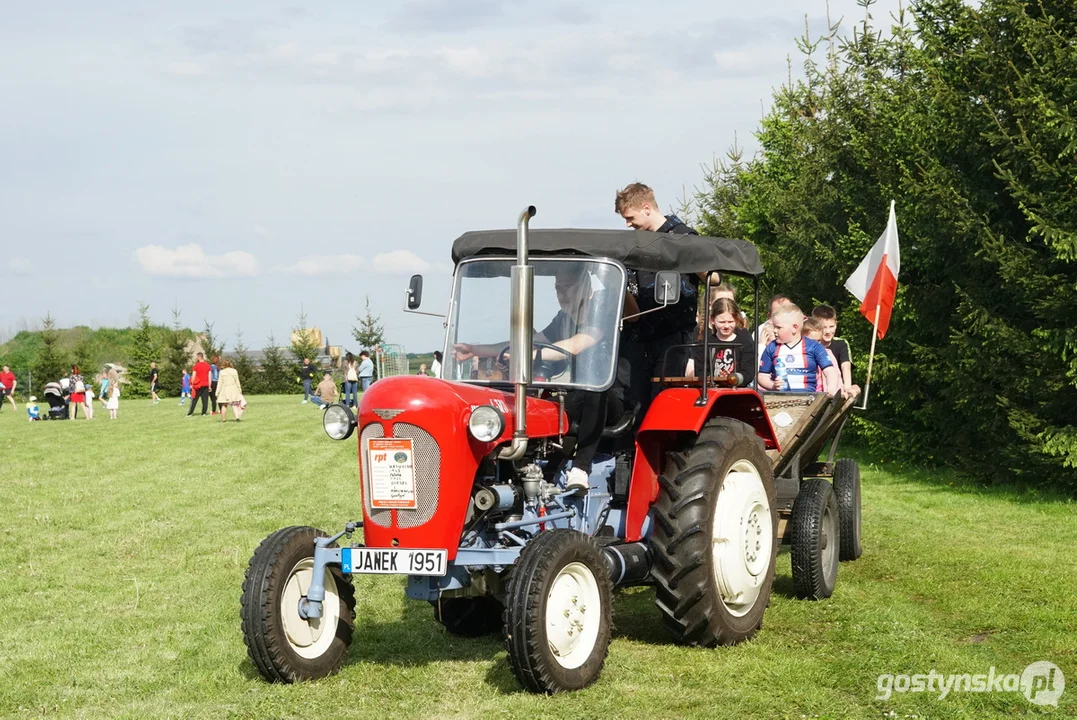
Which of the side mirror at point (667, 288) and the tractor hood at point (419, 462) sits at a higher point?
the side mirror at point (667, 288)

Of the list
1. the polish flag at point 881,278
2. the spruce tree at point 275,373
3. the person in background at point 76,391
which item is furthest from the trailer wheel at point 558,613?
the spruce tree at point 275,373

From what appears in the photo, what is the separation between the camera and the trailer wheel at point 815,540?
748 centimetres

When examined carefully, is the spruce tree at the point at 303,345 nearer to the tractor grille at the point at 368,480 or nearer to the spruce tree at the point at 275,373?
the spruce tree at the point at 275,373

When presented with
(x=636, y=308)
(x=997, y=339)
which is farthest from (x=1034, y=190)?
(x=636, y=308)

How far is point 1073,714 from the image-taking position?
4.94m

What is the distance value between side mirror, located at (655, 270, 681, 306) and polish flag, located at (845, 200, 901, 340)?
5.88m

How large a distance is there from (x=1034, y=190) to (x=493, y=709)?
380 inches

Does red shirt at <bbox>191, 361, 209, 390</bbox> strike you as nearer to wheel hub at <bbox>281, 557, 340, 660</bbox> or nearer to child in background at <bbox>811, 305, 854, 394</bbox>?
child in background at <bbox>811, 305, 854, 394</bbox>

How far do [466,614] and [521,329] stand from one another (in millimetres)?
2184

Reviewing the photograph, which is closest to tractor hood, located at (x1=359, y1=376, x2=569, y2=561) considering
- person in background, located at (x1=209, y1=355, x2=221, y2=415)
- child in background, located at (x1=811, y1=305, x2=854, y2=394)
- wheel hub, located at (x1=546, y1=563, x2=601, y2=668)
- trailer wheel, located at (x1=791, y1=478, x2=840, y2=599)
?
wheel hub, located at (x1=546, y1=563, x2=601, y2=668)

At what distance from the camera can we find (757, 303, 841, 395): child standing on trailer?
30.7ft

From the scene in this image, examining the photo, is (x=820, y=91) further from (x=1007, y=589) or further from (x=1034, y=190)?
(x=1007, y=589)

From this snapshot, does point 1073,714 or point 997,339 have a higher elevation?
point 997,339

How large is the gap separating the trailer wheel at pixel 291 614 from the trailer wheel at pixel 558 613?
3.21 feet
